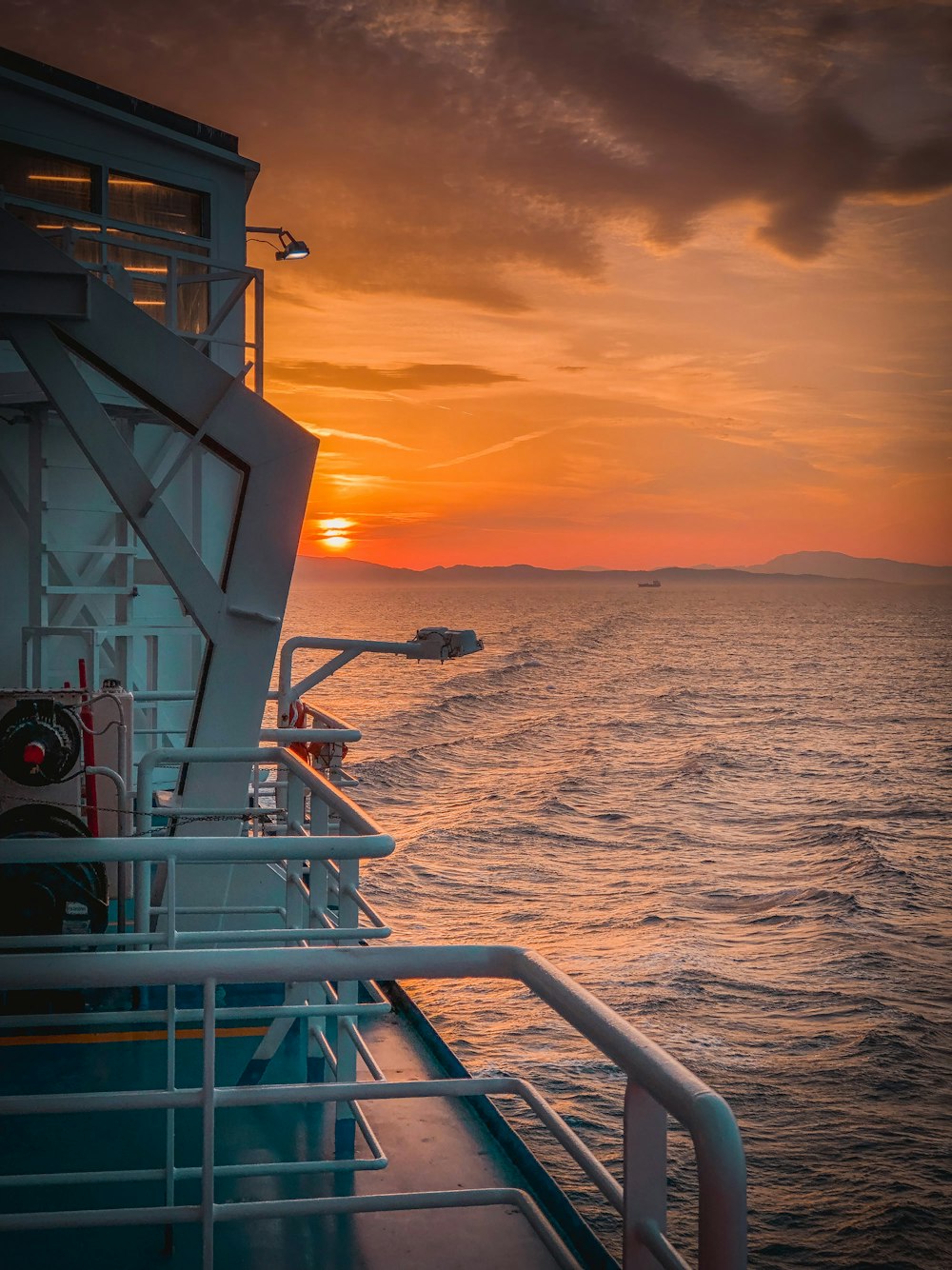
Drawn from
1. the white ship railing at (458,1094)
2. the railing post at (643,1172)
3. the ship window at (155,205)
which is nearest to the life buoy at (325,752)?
the ship window at (155,205)

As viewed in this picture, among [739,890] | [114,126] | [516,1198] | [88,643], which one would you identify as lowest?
[739,890]

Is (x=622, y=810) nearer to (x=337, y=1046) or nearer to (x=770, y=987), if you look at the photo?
(x=770, y=987)

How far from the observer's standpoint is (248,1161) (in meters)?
4.46

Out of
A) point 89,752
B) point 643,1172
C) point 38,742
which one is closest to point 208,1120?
point 643,1172

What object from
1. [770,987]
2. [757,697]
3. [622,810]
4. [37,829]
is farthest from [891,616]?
[37,829]

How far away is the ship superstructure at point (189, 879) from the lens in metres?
2.02

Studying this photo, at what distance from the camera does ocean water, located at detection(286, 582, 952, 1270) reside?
34.6ft

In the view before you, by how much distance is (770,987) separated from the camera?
1527 centimetres

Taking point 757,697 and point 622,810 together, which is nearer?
point 622,810

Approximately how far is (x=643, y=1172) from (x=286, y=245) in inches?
504

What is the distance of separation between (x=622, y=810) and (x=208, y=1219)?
27679mm

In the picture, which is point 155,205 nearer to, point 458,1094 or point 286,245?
point 286,245

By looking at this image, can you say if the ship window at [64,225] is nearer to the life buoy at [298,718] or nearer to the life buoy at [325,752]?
the life buoy at [298,718]

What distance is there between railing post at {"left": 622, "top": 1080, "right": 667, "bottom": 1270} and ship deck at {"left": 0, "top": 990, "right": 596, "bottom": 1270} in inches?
55.5
